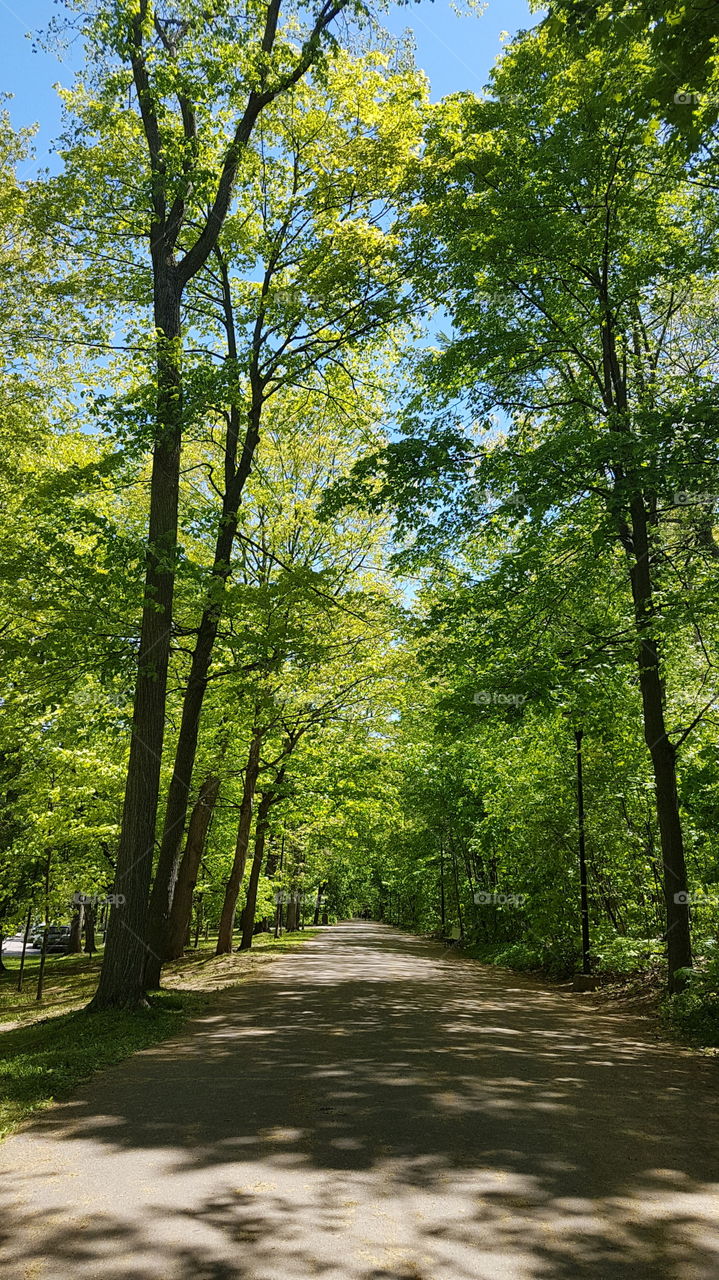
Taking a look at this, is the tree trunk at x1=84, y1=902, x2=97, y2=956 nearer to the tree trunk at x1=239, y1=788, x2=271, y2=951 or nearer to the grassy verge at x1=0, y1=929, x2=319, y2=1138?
→ the tree trunk at x1=239, y1=788, x2=271, y2=951

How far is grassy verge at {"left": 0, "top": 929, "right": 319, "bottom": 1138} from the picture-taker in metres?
6.12

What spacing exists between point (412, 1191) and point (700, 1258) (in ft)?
4.49

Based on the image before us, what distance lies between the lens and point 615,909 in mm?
16797

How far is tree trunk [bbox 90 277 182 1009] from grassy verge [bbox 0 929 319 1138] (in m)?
0.71

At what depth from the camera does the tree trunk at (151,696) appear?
10.0 metres

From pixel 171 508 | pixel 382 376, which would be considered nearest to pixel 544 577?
pixel 171 508

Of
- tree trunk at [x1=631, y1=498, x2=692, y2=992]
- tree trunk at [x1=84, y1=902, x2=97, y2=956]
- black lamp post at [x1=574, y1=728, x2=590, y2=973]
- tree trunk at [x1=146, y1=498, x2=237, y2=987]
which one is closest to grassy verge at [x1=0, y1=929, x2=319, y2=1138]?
tree trunk at [x1=146, y1=498, x2=237, y2=987]

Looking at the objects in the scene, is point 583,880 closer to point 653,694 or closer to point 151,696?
point 653,694

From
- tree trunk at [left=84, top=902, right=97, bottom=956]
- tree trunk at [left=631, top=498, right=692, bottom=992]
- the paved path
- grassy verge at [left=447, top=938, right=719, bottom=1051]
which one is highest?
tree trunk at [left=631, top=498, right=692, bottom=992]

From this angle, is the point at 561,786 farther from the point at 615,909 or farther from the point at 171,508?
the point at 171,508

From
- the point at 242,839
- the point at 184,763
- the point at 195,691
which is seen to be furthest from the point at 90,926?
the point at 195,691

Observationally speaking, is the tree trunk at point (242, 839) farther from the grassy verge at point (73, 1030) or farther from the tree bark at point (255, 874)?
the tree bark at point (255, 874)

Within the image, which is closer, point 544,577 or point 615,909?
point 544,577

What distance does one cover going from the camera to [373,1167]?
431 centimetres
